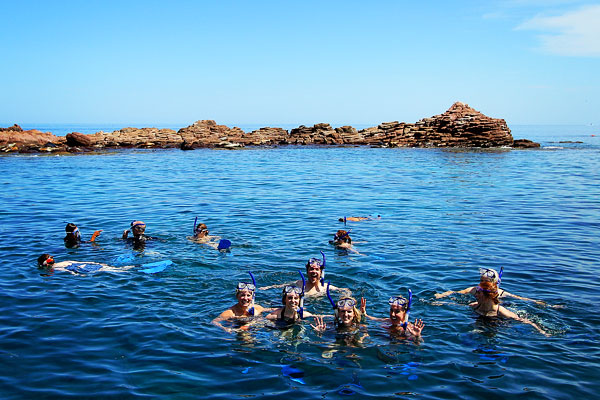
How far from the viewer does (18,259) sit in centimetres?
1334

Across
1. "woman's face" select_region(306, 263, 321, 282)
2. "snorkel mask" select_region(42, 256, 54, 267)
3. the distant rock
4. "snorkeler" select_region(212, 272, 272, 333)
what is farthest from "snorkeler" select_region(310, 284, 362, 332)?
the distant rock

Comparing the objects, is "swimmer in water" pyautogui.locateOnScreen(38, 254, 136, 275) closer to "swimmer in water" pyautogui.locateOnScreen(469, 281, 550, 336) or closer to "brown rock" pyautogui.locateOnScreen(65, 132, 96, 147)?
"swimmer in water" pyautogui.locateOnScreen(469, 281, 550, 336)

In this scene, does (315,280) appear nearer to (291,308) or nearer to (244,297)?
(291,308)

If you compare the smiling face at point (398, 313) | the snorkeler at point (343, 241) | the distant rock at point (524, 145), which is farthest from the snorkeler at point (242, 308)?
the distant rock at point (524, 145)

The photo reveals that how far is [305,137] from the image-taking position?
79.2m

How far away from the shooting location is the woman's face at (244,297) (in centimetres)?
900

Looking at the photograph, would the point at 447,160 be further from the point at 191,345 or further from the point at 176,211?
the point at 191,345

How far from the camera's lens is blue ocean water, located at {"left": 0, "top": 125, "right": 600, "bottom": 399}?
722 cm

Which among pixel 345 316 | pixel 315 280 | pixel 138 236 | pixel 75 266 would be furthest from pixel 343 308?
pixel 138 236

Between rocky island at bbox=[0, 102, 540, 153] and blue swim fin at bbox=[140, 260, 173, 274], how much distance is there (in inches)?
1766

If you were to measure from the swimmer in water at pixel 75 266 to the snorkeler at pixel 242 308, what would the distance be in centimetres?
444

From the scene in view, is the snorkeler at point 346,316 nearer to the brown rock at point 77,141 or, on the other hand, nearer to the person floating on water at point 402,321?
the person floating on water at point 402,321

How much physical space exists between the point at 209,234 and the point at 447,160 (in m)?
35.9

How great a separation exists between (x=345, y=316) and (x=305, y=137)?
2826 inches
